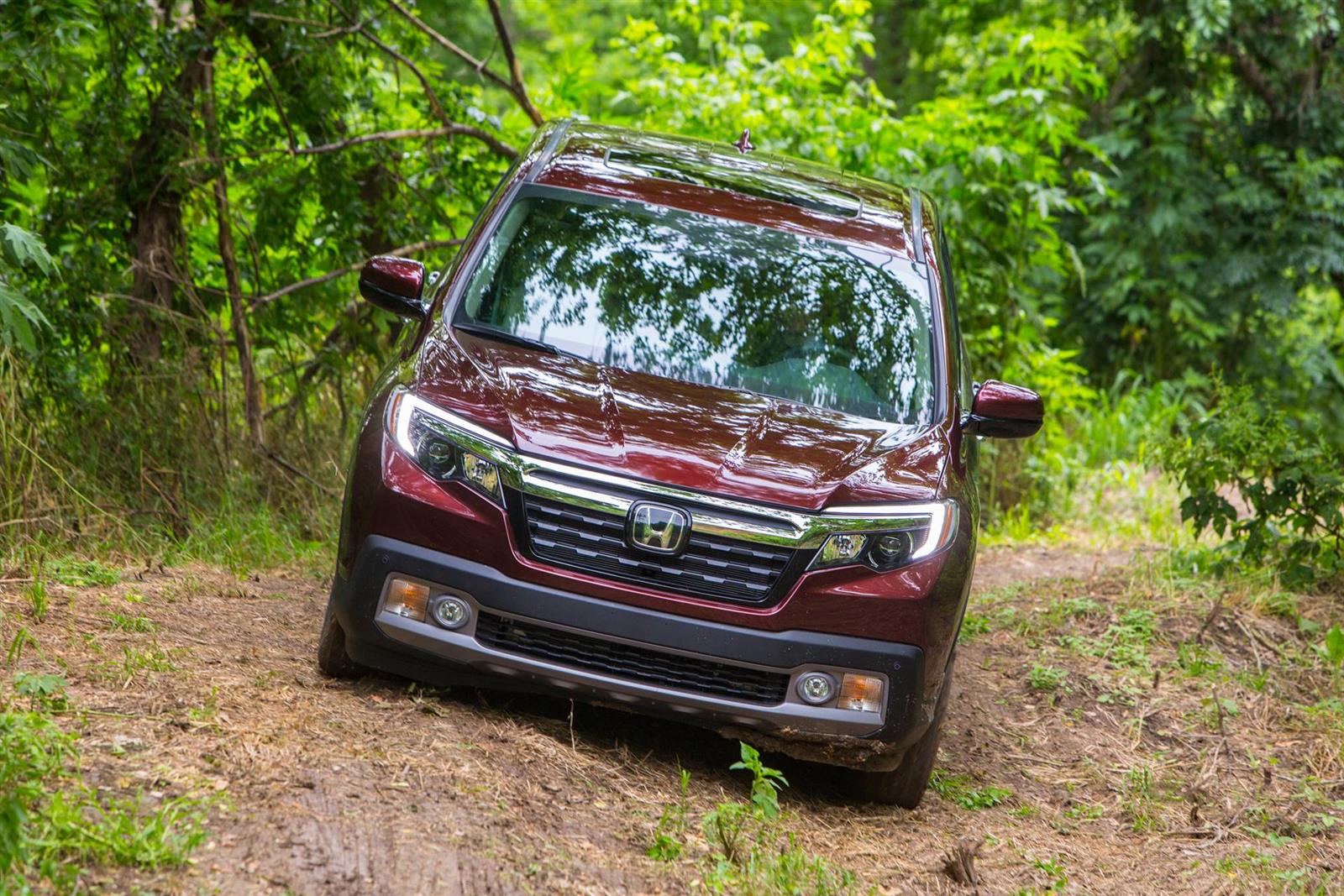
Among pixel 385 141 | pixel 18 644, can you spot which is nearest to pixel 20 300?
pixel 18 644

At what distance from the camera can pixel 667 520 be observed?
3930mm

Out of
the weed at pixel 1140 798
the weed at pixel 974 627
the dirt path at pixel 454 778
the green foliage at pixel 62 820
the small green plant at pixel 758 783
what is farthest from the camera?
the weed at pixel 974 627

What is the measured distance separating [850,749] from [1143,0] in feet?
37.8

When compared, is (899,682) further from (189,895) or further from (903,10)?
(903,10)

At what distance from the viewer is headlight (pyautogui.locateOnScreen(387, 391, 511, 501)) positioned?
13.2 feet

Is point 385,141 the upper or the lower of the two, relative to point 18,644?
upper

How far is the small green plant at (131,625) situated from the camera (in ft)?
15.7

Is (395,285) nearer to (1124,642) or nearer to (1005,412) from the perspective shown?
(1005,412)

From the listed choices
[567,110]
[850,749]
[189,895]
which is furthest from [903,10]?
[189,895]

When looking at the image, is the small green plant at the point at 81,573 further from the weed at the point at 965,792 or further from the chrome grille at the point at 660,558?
the weed at the point at 965,792

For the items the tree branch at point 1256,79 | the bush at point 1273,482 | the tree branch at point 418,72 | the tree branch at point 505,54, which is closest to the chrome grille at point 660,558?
the bush at point 1273,482

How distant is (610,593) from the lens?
12.9 ft

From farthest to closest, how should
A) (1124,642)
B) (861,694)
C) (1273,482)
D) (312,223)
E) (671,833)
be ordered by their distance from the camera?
(312,223) → (1273,482) → (1124,642) → (861,694) → (671,833)

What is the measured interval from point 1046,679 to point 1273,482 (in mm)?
2026
